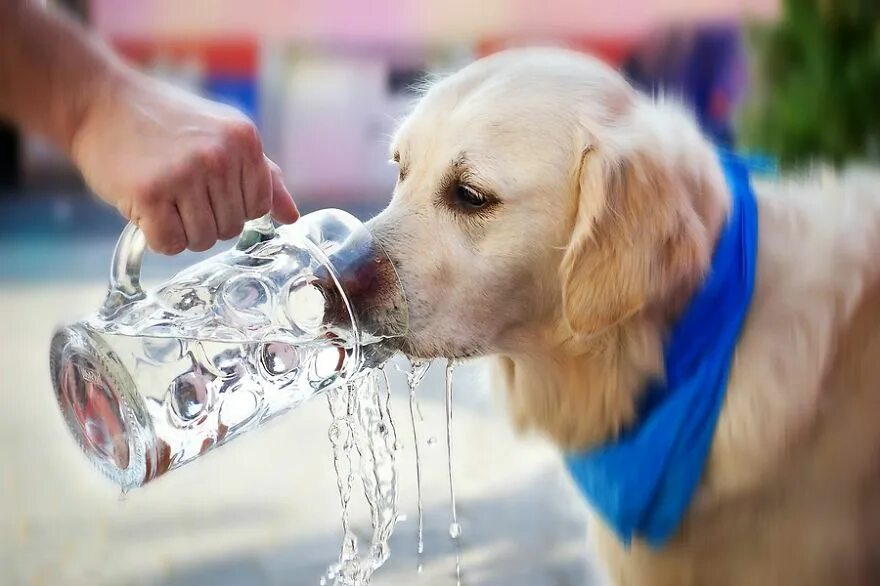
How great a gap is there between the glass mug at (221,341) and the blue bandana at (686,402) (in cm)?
29

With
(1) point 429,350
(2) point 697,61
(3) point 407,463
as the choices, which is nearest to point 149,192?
(1) point 429,350

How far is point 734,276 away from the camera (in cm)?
96

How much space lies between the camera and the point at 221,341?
0.89 metres

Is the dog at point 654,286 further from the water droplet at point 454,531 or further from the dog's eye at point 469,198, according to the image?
the water droplet at point 454,531

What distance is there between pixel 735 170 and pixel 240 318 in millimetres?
581

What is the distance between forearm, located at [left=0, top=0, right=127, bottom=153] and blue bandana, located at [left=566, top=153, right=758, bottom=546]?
62 centimetres

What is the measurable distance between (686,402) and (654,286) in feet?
0.45

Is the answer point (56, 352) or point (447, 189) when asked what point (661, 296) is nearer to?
point (447, 189)

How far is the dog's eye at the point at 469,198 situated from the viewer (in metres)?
0.99

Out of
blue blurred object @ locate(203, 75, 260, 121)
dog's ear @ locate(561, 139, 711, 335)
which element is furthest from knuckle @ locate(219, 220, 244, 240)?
blue blurred object @ locate(203, 75, 260, 121)

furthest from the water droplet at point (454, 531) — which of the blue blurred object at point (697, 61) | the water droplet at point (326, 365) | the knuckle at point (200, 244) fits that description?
the blue blurred object at point (697, 61)

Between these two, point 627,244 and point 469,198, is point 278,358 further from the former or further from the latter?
point 627,244

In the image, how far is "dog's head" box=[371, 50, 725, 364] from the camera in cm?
93

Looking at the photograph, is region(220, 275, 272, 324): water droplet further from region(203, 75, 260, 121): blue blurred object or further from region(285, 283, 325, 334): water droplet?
region(203, 75, 260, 121): blue blurred object
